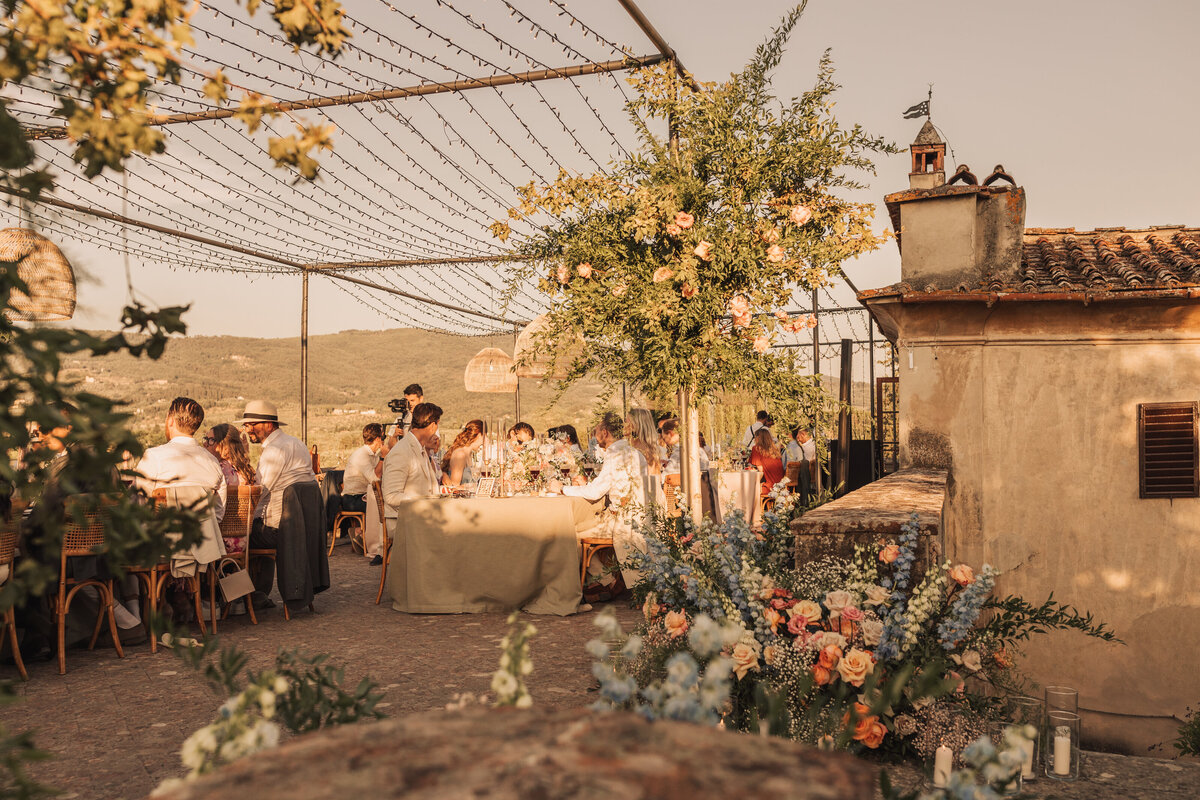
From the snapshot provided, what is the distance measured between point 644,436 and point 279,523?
10.8 feet

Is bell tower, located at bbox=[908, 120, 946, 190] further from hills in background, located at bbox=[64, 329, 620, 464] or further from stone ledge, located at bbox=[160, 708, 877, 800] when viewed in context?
hills in background, located at bbox=[64, 329, 620, 464]

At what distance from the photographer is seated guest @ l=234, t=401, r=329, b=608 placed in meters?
7.09

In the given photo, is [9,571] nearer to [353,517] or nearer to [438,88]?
[438,88]

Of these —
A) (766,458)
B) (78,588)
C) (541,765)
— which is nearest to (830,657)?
(541,765)

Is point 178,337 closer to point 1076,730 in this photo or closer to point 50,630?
point 1076,730

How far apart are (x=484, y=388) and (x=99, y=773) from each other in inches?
417

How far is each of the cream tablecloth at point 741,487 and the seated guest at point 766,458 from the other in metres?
0.35

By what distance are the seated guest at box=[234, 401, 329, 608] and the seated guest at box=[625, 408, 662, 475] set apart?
2851 mm

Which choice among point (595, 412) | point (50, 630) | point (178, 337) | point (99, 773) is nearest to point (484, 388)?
point (595, 412)

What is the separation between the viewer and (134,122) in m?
1.53

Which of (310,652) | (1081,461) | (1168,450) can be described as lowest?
(310,652)

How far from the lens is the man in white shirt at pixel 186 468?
20.4ft

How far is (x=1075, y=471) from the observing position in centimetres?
842

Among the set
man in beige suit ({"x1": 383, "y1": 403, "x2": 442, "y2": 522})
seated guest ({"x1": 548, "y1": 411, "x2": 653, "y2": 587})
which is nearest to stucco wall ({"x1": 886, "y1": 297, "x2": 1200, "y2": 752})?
seated guest ({"x1": 548, "y1": 411, "x2": 653, "y2": 587})
